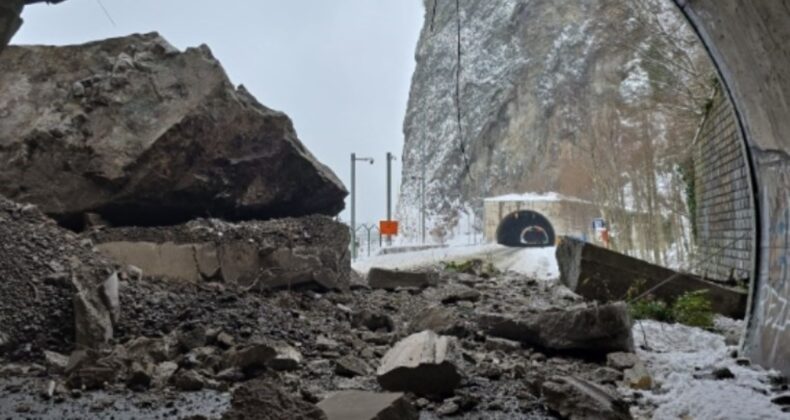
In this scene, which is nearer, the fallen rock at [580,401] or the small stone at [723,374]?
the fallen rock at [580,401]

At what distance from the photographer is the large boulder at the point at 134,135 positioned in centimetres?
688

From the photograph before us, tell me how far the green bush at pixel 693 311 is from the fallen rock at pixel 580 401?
329 cm

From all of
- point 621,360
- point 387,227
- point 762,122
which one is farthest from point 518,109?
point 762,122

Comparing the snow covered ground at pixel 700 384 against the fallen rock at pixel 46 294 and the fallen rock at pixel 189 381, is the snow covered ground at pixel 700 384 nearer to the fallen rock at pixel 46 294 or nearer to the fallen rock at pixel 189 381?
the fallen rock at pixel 189 381

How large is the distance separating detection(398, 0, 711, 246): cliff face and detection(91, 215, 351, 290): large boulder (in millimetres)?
12142

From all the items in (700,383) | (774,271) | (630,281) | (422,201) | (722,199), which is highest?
(422,201)

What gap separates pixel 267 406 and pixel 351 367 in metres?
1.59

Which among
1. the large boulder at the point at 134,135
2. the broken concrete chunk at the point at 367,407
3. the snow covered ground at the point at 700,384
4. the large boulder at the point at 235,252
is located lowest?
the snow covered ground at the point at 700,384

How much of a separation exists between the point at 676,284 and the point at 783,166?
348cm

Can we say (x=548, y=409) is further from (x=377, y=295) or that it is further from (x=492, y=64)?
(x=492, y=64)

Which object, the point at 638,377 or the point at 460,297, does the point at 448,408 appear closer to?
the point at 638,377

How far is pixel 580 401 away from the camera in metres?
3.08

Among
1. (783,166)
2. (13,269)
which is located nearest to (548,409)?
(783,166)

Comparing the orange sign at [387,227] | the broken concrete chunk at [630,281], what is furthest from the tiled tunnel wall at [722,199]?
the orange sign at [387,227]
